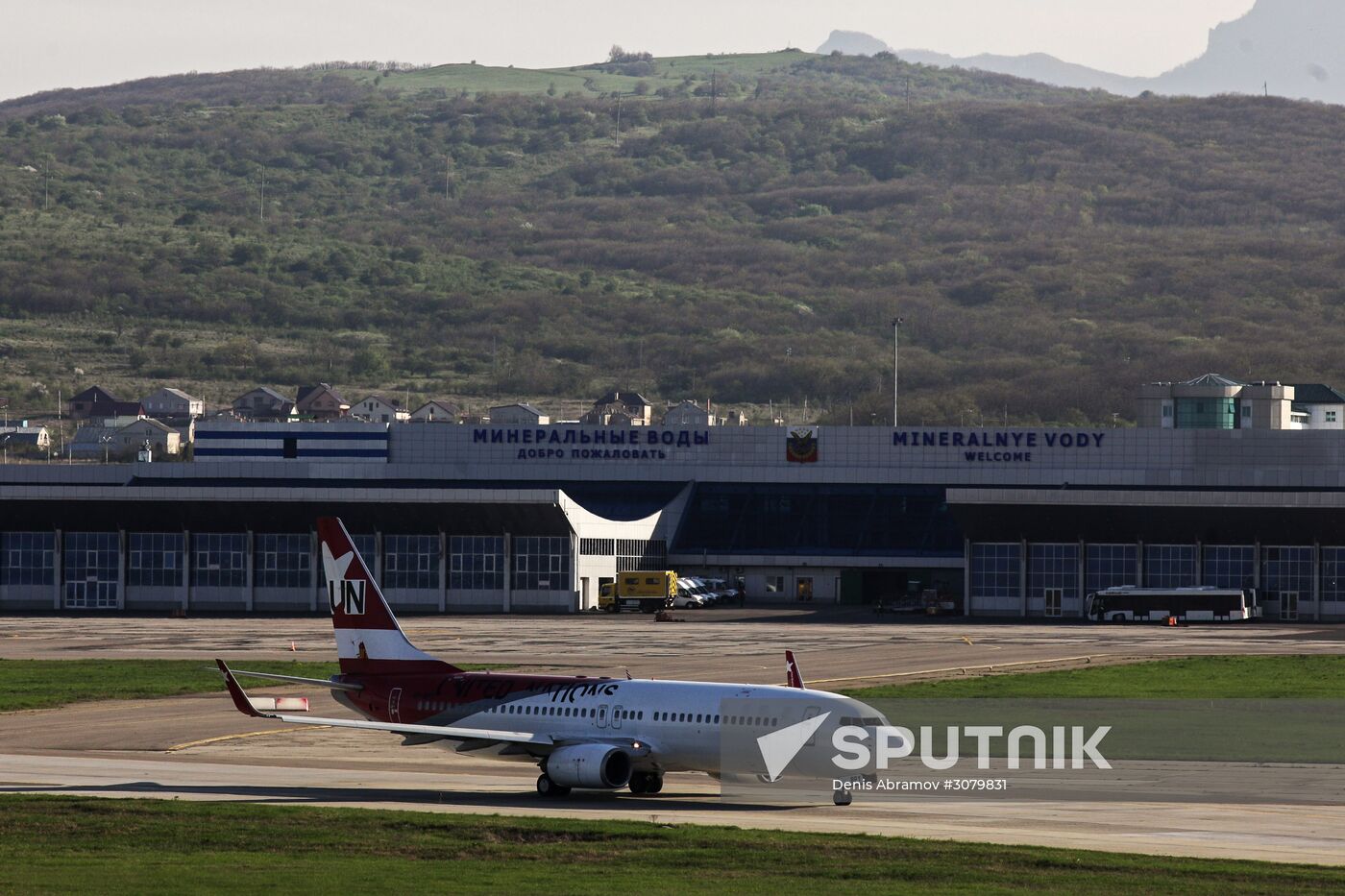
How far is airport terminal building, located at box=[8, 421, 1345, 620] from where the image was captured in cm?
13675

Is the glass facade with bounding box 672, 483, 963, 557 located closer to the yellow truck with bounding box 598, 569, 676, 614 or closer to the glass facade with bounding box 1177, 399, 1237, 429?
the yellow truck with bounding box 598, 569, 676, 614

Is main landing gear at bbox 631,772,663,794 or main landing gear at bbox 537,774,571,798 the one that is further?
main landing gear at bbox 631,772,663,794

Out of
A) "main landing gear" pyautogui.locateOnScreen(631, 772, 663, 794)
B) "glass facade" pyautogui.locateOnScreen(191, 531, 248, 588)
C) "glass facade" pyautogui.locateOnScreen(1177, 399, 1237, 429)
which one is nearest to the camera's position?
"main landing gear" pyautogui.locateOnScreen(631, 772, 663, 794)

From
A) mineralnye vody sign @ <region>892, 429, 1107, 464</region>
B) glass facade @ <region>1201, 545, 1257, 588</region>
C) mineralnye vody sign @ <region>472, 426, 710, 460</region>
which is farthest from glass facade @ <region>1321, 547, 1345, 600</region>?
mineralnye vody sign @ <region>472, 426, 710, 460</region>

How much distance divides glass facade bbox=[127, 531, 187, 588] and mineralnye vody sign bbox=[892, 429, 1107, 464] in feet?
198

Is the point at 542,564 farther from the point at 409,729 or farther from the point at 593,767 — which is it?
the point at 593,767

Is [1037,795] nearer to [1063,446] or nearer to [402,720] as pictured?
[402,720]

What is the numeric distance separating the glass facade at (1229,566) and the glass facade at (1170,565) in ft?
3.33

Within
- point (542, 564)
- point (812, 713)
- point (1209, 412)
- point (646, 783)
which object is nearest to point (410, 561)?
point (542, 564)

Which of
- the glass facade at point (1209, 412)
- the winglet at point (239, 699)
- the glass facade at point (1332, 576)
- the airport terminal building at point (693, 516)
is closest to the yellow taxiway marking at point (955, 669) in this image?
the winglet at point (239, 699)

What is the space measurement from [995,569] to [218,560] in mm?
60659

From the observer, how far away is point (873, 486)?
160 m

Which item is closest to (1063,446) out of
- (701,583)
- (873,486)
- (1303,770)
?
(873,486)

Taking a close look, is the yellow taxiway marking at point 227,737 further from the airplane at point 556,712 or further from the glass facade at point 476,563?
the glass facade at point 476,563
